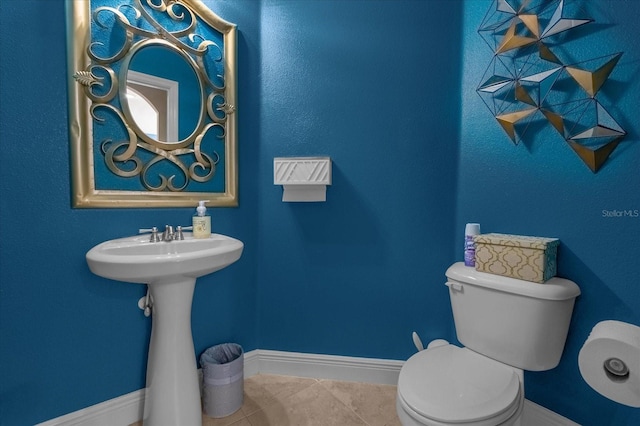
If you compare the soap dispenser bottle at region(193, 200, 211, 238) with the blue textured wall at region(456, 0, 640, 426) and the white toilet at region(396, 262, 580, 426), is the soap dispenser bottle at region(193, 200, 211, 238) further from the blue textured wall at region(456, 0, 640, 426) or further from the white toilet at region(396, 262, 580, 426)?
the blue textured wall at region(456, 0, 640, 426)

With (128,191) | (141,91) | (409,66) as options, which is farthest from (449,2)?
(128,191)

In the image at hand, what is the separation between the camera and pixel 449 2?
4.50 ft

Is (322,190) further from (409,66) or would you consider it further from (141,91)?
(141,91)

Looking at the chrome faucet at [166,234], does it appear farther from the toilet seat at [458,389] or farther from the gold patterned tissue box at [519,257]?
the gold patterned tissue box at [519,257]

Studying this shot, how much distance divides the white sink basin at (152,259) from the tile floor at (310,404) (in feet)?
2.55

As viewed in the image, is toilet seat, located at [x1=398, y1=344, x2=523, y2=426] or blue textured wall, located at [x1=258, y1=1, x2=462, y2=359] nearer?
toilet seat, located at [x1=398, y1=344, x2=523, y2=426]

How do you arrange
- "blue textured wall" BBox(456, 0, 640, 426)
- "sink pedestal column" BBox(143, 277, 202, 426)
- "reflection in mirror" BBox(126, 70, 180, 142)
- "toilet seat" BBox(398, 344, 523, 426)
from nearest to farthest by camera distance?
"toilet seat" BBox(398, 344, 523, 426)
"blue textured wall" BBox(456, 0, 640, 426)
"sink pedestal column" BBox(143, 277, 202, 426)
"reflection in mirror" BBox(126, 70, 180, 142)

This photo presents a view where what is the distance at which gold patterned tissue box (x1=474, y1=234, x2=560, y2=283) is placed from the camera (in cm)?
103

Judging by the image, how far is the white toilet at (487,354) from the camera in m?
0.85

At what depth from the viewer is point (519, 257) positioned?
1061 millimetres

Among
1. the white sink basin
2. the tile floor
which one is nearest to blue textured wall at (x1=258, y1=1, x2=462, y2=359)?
the tile floor

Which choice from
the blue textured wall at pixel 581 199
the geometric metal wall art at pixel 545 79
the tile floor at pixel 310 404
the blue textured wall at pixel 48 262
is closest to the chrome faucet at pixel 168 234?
the blue textured wall at pixel 48 262

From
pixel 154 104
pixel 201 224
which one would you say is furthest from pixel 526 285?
pixel 154 104

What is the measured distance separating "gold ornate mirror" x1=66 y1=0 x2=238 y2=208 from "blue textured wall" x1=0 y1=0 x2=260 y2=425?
56 millimetres
